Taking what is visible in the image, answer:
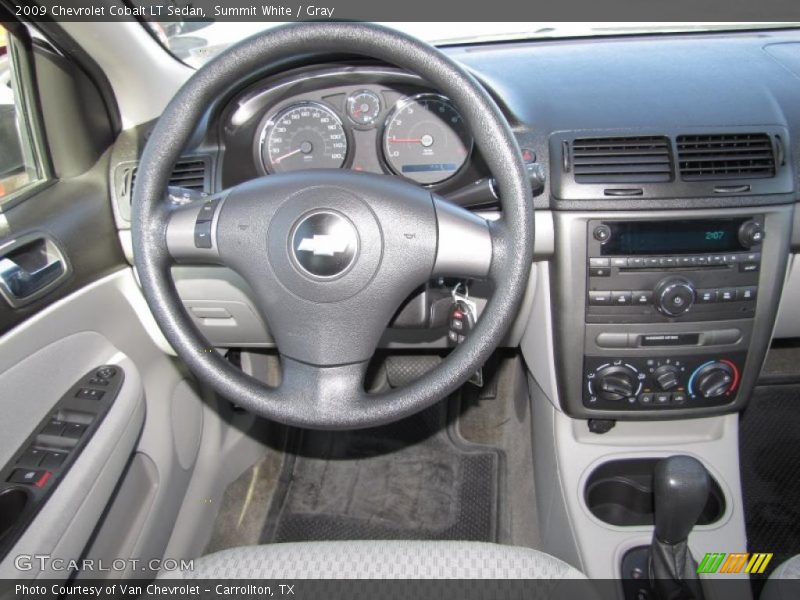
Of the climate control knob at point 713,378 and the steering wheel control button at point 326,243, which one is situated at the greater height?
the steering wheel control button at point 326,243

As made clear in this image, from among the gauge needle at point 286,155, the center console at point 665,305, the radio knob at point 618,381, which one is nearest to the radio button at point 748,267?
the center console at point 665,305

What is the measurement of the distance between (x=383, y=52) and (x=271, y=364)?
4.92 ft

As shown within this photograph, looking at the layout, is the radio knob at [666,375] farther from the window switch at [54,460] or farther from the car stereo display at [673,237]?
the window switch at [54,460]

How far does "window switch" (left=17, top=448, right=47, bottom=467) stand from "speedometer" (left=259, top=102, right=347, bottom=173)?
2.62 feet

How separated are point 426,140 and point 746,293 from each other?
831mm

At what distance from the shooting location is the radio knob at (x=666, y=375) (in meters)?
1.49

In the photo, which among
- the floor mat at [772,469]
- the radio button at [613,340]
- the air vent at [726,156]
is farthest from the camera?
the floor mat at [772,469]

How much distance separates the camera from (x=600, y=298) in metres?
1.43

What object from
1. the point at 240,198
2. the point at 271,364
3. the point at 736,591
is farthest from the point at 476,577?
the point at 271,364

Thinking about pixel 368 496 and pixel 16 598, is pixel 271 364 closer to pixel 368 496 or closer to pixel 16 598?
pixel 368 496

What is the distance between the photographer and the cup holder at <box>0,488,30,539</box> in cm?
107

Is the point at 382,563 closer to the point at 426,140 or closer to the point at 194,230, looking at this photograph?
the point at 194,230

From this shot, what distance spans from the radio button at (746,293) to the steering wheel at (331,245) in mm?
683

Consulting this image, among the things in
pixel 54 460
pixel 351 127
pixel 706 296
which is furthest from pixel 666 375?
pixel 54 460
